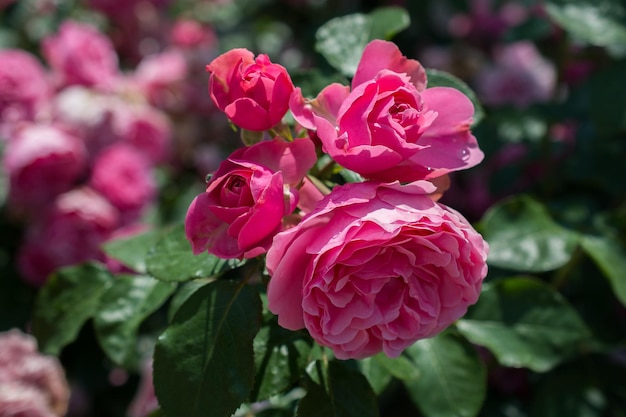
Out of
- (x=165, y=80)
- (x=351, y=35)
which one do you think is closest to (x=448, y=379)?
(x=351, y=35)

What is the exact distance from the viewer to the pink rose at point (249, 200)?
0.60m

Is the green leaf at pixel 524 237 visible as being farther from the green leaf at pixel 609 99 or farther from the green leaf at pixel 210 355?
the green leaf at pixel 210 355

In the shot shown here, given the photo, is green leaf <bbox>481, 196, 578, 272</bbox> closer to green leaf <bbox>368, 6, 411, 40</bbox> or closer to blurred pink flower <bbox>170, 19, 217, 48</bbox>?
green leaf <bbox>368, 6, 411, 40</bbox>

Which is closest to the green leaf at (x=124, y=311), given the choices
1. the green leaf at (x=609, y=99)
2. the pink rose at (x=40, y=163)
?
the pink rose at (x=40, y=163)

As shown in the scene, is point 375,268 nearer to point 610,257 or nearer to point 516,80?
point 610,257

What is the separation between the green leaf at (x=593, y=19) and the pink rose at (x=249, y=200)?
0.70m

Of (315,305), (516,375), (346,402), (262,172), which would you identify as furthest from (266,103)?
(516,375)

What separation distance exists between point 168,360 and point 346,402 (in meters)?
0.18

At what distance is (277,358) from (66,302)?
0.40m

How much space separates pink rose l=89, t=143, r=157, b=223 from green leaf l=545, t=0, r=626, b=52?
796mm

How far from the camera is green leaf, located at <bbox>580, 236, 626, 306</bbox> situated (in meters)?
0.99

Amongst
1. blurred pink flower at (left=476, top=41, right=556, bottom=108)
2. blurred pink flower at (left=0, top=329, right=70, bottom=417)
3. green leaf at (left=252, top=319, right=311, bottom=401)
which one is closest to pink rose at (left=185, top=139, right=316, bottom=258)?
green leaf at (left=252, top=319, right=311, bottom=401)

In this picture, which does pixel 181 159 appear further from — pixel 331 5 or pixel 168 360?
pixel 168 360

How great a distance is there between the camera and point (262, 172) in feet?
1.97
